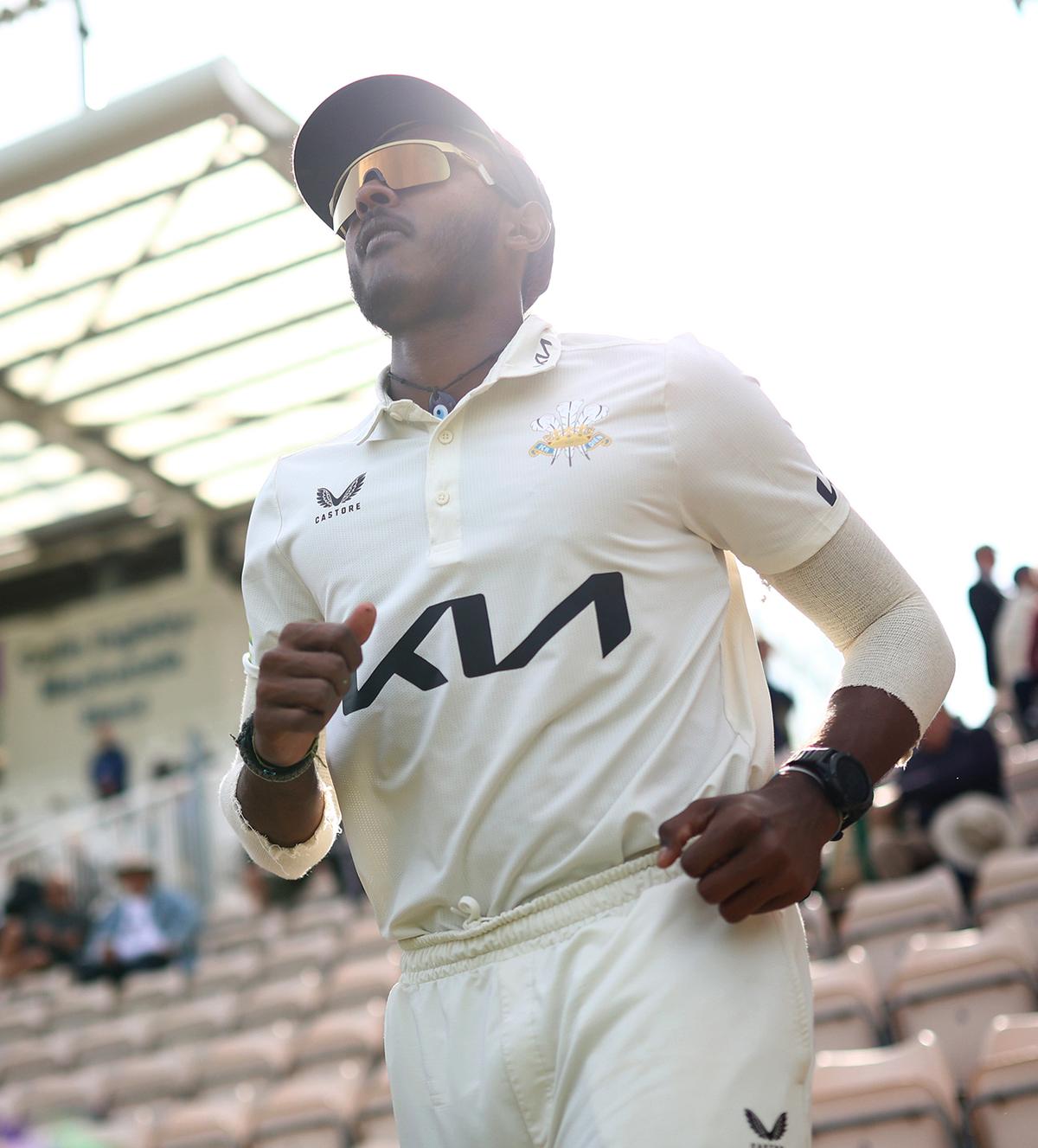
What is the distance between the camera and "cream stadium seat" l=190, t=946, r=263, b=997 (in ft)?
27.8

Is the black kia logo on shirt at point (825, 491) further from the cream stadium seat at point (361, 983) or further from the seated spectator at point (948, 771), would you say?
the cream stadium seat at point (361, 983)

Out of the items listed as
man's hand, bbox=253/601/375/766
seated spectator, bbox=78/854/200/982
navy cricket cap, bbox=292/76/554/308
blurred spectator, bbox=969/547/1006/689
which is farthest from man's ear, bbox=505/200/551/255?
seated spectator, bbox=78/854/200/982

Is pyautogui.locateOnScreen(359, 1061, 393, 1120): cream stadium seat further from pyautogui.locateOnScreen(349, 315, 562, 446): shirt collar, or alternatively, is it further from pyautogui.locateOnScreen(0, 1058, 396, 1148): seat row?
pyautogui.locateOnScreen(349, 315, 562, 446): shirt collar

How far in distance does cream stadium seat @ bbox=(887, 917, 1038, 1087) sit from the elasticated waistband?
9.91 feet

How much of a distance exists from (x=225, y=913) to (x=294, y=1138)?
5.87 meters

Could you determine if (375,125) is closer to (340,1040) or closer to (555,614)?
(555,614)

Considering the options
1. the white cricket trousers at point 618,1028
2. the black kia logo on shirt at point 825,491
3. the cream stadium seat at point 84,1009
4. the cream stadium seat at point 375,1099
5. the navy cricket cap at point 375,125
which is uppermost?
the navy cricket cap at point 375,125

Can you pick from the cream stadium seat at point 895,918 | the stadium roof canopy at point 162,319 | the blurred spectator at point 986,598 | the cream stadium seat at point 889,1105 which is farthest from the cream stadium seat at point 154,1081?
the stadium roof canopy at point 162,319

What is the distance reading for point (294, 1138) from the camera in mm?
4957

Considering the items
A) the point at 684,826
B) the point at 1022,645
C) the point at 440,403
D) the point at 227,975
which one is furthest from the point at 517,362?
the point at 227,975

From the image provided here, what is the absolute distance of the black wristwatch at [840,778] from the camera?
151 centimetres

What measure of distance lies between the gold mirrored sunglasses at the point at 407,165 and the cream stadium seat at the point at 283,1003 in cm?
583

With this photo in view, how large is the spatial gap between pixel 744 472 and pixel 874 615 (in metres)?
0.24

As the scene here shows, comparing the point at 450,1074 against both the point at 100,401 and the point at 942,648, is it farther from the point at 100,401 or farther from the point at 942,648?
the point at 100,401
